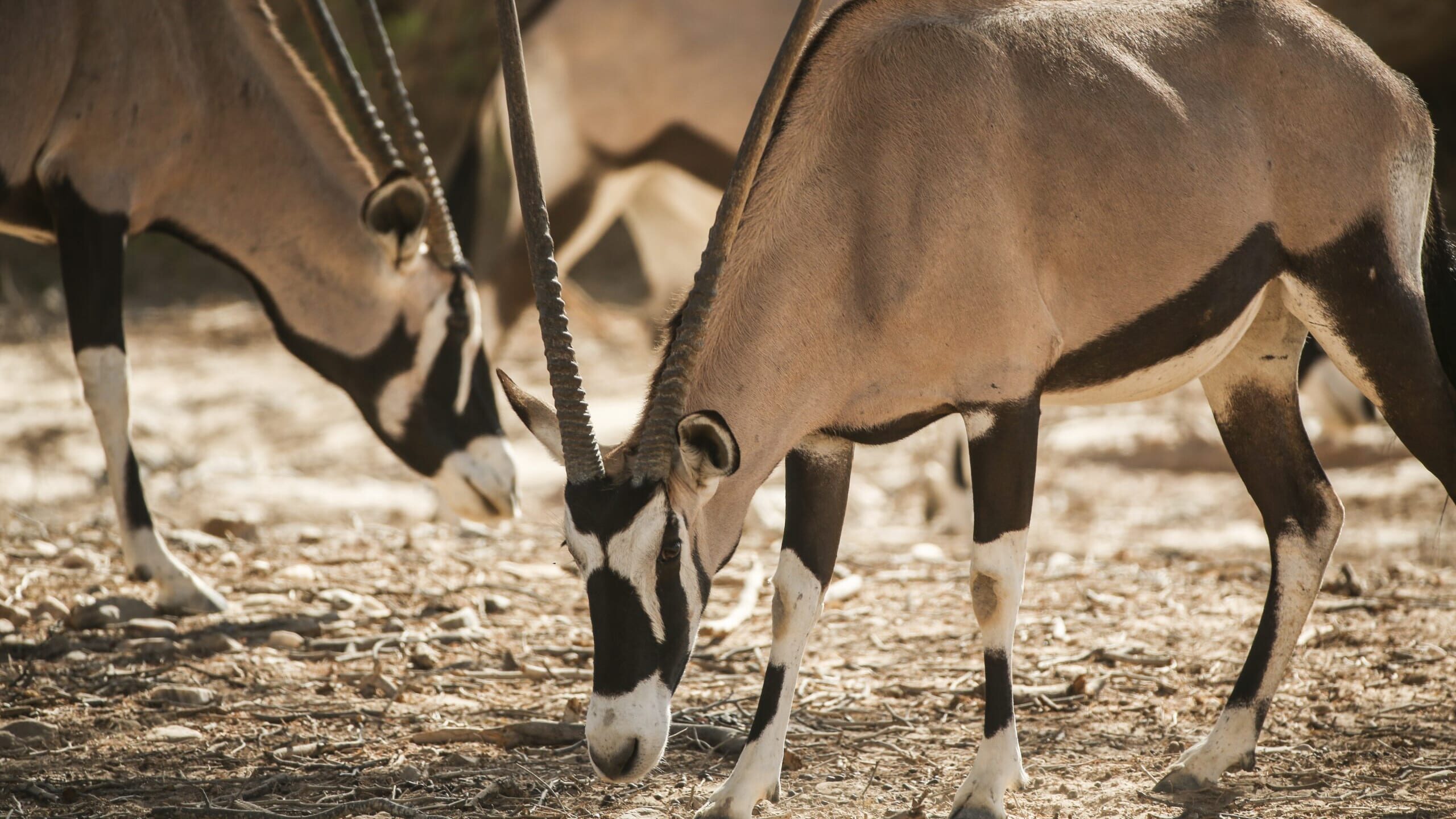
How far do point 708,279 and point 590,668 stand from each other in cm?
186

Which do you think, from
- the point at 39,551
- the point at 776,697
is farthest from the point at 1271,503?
the point at 39,551

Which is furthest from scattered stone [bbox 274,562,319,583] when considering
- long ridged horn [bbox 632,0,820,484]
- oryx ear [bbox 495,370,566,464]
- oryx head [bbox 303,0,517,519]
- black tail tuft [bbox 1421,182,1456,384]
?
black tail tuft [bbox 1421,182,1456,384]

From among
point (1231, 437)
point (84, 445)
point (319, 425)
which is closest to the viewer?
point (1231, 437)

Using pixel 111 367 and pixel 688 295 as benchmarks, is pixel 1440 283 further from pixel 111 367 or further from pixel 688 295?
pixel 111 367

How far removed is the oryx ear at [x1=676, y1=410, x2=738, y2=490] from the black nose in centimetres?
63

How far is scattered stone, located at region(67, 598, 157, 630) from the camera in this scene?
4949mm

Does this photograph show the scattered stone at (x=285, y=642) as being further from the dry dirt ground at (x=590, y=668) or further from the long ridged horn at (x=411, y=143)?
the long ridged horn at (x=411, y=143)

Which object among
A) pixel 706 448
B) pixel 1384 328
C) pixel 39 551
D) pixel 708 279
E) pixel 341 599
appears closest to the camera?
pixel 706 448

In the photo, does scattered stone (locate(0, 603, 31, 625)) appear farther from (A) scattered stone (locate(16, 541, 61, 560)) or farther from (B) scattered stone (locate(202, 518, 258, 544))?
(B) scattered stone (locate(202, 518, 258, 544))

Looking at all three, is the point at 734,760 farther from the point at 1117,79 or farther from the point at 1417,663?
the point at 1417,663

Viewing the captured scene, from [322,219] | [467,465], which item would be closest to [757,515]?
[467,465]

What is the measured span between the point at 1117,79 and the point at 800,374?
1193 millimetres

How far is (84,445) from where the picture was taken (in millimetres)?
9047

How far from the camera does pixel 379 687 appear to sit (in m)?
4.59
